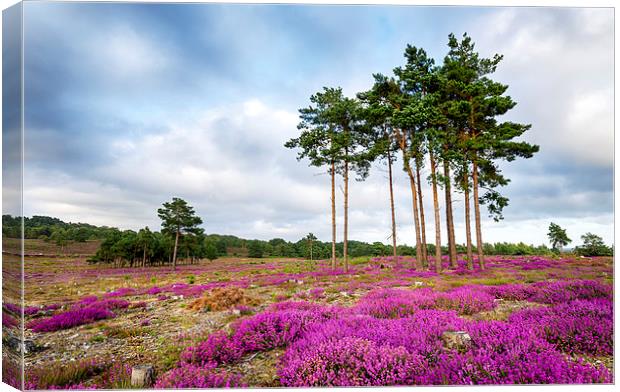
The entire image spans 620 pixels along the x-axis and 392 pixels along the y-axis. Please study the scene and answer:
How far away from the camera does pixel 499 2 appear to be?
537 centimetres

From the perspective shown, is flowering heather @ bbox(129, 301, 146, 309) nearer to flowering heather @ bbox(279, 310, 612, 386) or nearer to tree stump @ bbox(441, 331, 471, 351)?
flowering heather @ bbox(279, 310, 612, 386)

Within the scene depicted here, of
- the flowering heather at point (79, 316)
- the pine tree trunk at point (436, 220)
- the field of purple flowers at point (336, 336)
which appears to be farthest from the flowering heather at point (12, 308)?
the pine tree trunk at point (436, 220)

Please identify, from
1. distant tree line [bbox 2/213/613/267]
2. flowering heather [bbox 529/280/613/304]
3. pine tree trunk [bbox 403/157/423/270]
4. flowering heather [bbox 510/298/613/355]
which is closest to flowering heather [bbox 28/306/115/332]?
distant tree line [bbox 2/213/613/267]

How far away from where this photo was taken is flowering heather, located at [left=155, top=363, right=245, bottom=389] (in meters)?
3.80

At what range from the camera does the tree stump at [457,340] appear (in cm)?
386

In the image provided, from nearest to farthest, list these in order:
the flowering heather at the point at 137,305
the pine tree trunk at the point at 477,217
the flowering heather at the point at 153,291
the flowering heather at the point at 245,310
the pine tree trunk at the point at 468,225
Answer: the flowering heather at the point at 245,310 → the flowering heather at the point at 137,305 → the flowering heather at the point at 153,291 → the pine tree trunk at the point at 477,217 → the pine tree trunk at the point at 468,225

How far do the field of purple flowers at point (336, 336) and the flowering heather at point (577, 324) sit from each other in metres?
0.02

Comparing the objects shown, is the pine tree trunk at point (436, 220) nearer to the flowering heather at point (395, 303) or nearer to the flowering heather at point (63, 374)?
Result: the flowering heather at point (395, 303)

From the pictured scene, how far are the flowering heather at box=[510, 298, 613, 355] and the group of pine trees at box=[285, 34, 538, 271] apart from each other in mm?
5027

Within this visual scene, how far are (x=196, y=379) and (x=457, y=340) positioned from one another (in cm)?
384

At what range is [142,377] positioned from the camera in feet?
12.7

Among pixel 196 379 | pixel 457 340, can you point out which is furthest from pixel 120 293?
pixel 457 340

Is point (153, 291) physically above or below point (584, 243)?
below

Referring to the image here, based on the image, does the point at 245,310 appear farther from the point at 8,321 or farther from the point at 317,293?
the point at 8,321
